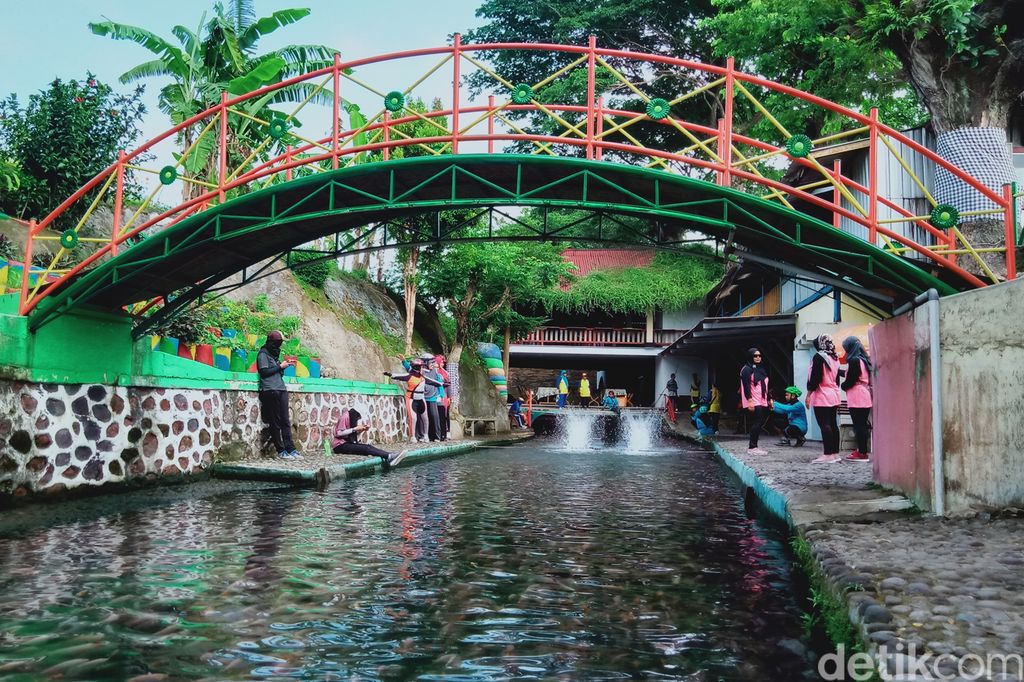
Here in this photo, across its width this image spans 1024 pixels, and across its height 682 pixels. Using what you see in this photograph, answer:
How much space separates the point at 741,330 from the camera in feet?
74.0

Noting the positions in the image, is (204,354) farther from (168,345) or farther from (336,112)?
(336,112)

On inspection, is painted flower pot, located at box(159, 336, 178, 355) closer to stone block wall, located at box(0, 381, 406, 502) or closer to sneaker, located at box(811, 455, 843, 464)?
stone block wall, located at box(0, 381, 406, 502)

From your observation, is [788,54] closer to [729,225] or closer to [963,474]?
[729,225]

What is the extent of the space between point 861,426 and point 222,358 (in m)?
10.9

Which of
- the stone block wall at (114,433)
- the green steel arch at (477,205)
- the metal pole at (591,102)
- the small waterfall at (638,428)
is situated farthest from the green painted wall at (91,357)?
the small waterfall at (638,428)

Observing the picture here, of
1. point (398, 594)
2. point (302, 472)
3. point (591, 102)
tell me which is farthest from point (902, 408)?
point (302, 472)

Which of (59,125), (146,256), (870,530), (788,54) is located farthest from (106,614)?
(788,54)

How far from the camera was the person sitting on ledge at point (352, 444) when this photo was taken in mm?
13664

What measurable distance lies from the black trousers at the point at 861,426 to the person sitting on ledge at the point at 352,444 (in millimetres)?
7730

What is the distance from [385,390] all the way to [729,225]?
1138 cm

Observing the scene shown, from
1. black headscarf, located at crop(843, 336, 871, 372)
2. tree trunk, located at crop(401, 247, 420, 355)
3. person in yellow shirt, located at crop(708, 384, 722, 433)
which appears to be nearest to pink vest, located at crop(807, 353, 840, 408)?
black headscarf, located at crop(843, 336, 871, 372)

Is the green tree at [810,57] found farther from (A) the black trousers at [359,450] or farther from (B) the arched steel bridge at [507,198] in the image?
(A) the black trousers at [359,450]

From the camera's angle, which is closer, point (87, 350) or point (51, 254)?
point (87, 350)

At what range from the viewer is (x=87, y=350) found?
35.7 feet
